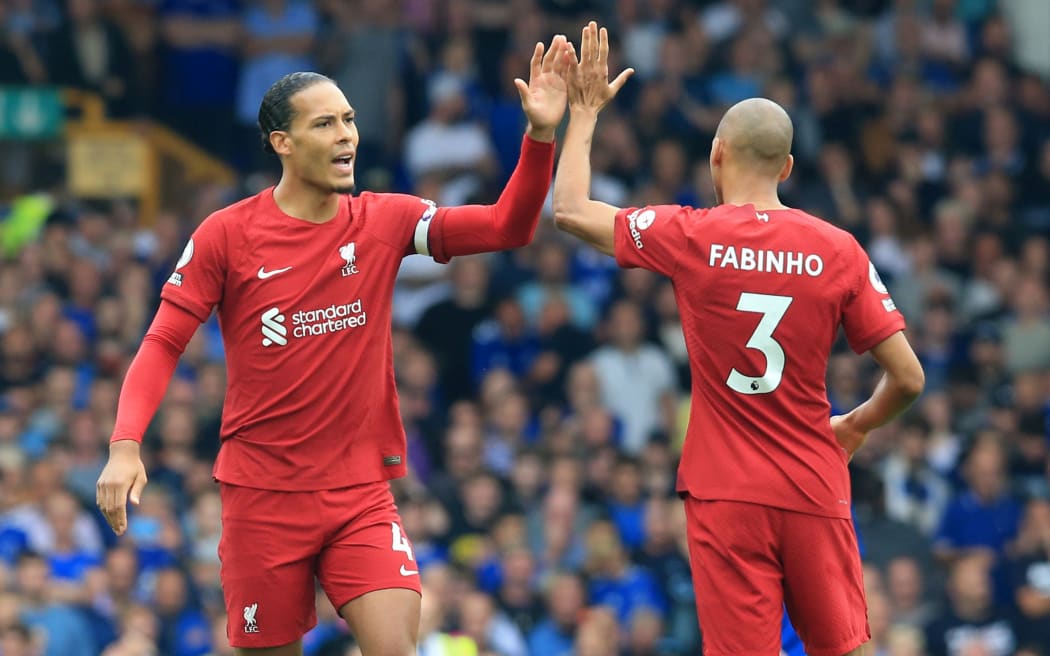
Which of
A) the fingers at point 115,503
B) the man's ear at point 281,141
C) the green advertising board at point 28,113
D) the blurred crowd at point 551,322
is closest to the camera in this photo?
the fingers at point 115,503

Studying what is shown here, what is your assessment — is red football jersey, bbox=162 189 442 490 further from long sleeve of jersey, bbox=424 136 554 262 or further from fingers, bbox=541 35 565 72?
fingers, bbox=541 35 565 72

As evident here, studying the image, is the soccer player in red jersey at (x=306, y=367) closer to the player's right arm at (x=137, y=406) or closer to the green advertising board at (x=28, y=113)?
the player's right arm at (x=137, y=406)

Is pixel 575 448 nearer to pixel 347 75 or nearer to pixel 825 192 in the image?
pixel 825 192

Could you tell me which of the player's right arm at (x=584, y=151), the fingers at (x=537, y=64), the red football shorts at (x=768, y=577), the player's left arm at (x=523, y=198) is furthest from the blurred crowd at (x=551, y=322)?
the fingers at (x=537, y=64)

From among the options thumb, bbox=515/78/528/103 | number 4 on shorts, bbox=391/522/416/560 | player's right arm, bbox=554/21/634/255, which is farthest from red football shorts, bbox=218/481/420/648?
thumb, bbox=515/78/528/103

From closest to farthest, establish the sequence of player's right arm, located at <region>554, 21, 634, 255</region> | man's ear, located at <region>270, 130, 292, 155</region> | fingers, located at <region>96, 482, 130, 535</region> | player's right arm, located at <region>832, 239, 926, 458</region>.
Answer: fingers, located at <region>96, 482, 130, 535</region> → player's right arm, located at <region>832, 239, 926, 458</region> → player's right arm, located at <region>554, 21, 634, 255</region> → man's ear, located at <region>270, 130, 292, 155</region>

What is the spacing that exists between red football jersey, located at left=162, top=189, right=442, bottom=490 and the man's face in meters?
0.19

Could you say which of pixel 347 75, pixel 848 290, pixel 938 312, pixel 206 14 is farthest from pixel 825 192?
pixel 848 290

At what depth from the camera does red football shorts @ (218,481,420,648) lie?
672 centimetres

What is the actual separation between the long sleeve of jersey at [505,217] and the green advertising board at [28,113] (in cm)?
1017

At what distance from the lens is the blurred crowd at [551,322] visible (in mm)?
11977

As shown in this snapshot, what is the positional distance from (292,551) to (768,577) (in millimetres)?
1661

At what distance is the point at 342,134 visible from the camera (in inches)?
270

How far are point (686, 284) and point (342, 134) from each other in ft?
4.46
